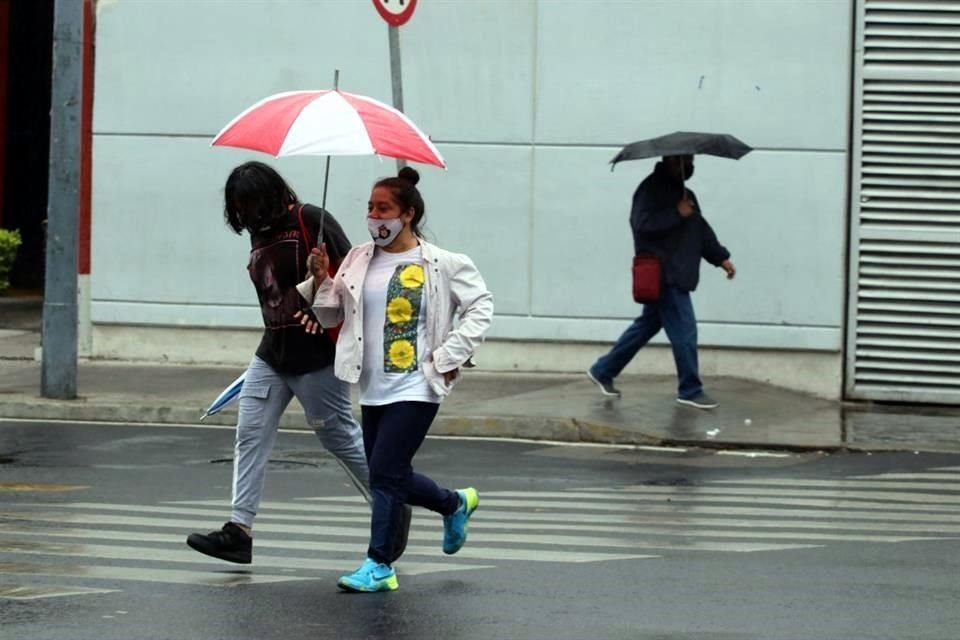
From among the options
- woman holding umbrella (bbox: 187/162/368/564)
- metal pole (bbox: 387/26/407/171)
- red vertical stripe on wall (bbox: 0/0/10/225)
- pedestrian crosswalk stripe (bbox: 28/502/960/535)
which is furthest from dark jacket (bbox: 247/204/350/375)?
red vertical stripe on wall (bbox: 0/0/10/225)

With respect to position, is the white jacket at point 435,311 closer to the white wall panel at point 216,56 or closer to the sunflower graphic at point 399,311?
the sunflower graphic at point 399,311

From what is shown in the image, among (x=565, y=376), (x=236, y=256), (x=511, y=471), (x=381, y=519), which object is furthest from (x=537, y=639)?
(x=236, y=256)

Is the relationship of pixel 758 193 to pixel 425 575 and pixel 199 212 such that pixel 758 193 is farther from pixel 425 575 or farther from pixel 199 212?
pixel 425 575

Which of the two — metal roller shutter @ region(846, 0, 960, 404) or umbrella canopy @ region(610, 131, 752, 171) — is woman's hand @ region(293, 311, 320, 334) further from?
metal roller shutter @ region(846, 0, 960, 404)

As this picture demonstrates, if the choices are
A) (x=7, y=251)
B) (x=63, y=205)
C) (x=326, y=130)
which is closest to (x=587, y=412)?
(x=63, y=205)

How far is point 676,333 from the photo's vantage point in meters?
14.6

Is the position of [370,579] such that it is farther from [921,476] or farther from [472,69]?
[472,69]

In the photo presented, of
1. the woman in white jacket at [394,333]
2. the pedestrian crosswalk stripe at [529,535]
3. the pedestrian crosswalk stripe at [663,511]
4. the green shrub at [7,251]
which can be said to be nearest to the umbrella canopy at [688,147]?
the pedestrian crosswalk stripe at [663,511]

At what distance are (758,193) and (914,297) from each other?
151 centimetres

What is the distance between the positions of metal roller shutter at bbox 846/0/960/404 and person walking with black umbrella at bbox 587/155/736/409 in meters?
1.91

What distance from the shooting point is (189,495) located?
35.1 feet

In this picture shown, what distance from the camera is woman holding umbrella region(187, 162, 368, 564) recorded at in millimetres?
8109

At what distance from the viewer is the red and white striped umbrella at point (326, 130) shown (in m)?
7.54

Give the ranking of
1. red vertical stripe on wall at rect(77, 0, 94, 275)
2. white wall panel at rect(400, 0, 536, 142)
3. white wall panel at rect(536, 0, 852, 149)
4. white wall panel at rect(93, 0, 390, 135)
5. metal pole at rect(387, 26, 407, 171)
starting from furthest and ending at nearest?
red vertical stripe on wall at rect(77, 0, 94, 275) < white wall panel at rect(93, 0, 390, 135) < white wall panel at rect(400, 0, 536, 142) < white wall panel at rect(536, 0, 852, 149) < metal pole at rect(387, 26, 407, 171)
